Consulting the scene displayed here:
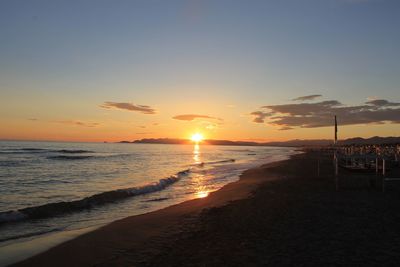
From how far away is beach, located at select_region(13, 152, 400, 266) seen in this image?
8.41 metres

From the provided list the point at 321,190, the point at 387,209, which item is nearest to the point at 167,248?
the point at 387,209

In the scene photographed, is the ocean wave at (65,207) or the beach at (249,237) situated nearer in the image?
the beach at (249,237)

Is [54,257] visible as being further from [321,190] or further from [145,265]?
[321,190]

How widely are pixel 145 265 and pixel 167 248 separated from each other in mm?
1501

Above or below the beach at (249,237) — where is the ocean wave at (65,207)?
below

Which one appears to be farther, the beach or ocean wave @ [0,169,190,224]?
ocean wave @ [0,169,190,224]

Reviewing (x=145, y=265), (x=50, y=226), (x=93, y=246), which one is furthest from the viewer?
(x=50, y=226)

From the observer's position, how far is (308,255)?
8398mm

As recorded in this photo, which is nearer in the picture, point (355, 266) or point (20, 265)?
point (355, 266)

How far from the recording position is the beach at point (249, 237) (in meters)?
8.41

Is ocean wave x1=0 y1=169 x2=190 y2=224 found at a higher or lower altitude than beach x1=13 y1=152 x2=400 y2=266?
lower

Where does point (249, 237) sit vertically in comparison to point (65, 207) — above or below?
above

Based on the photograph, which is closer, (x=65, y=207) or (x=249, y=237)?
(x=249, y=237)

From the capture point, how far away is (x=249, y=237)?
34.0ft
